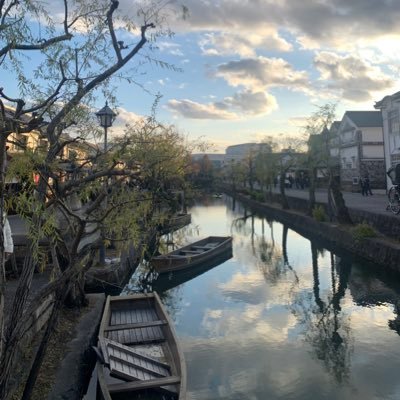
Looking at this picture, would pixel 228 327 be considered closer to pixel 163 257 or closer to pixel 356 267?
pixel 163 257

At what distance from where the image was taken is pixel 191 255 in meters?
16.9

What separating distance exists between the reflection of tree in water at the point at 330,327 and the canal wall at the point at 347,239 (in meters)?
1.66

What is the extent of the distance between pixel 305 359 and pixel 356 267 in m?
9.21

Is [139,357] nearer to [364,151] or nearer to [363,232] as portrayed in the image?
[363,232]

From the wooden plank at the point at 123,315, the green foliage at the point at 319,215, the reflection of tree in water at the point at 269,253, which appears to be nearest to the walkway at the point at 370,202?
the green foliage at the point at 319,215

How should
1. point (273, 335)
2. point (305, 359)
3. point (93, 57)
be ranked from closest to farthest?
point (93, 57) → point (305, 359) → point (273, 335)

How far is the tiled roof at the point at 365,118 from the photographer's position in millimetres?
42469

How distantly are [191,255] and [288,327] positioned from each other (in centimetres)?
657

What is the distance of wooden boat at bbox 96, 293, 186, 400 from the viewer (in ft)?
19.2

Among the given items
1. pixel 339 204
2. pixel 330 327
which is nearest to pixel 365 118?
pixel 339 204

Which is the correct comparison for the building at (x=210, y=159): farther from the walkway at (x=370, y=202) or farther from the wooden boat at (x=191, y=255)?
the wooden boat at (x=191, y=255)

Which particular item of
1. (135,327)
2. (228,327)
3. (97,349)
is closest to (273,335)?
(228,327)

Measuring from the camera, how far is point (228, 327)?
1091 cm

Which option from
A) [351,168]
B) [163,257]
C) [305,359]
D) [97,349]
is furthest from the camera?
[351,168]
